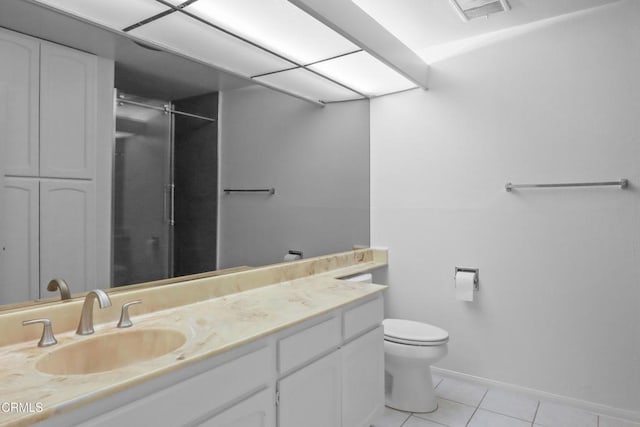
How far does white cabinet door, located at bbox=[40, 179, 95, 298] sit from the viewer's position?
51.6 inches

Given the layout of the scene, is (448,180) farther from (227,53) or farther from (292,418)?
(292,418)

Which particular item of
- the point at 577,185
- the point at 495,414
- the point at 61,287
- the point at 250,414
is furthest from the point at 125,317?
the point at 577,185

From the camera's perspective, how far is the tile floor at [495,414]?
2.22 metres

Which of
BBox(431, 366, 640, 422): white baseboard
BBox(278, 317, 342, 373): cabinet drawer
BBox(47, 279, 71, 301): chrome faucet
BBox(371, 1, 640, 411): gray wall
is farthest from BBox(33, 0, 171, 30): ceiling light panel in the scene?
BBox(431, 366, 640, 422): white baseboard

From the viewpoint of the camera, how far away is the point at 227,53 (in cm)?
190

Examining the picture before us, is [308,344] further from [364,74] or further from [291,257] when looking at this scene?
[364,74]

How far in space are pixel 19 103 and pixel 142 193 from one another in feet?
1.60

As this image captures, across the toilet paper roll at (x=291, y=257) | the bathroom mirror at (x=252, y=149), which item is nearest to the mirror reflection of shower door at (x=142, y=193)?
the bathroom mirror at (x=252, y=149)

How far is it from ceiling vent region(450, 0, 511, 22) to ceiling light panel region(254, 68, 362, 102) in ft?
2.84

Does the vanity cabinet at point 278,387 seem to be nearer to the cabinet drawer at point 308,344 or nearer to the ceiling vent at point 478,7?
the cabinet drawer at point 308,344

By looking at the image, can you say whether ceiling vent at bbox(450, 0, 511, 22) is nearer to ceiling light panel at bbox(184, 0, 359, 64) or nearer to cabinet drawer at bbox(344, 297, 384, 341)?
ceiling light panel at bbox(184, 0, 359, 64)

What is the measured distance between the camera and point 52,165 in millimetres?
1316

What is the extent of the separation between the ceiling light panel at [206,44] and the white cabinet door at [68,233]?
0.70 m

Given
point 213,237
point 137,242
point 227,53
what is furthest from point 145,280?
point 227,53
